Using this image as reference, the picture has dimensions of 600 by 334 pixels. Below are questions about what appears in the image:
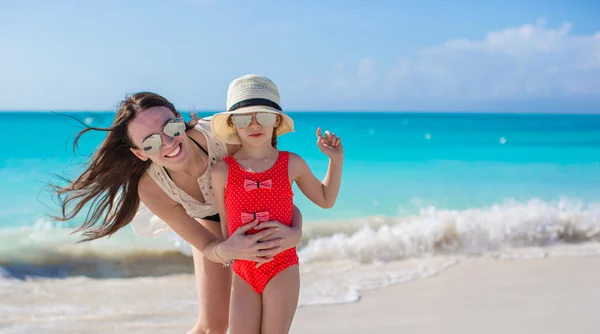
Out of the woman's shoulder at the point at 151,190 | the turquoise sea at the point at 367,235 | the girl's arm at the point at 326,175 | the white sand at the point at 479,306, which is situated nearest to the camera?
the girl's arm at the point at 326,175

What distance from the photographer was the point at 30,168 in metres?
16.7

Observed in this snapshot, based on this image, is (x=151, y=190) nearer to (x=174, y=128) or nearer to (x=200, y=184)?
(x=200, y=184)

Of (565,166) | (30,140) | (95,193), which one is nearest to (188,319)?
(95,193)

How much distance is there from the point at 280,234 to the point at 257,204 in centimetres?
20

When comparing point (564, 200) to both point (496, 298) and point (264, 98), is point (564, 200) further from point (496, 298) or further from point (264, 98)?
point (264, 98)

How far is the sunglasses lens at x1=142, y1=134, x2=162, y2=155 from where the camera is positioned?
9.85 ft

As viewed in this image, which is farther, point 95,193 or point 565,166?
point 565,166

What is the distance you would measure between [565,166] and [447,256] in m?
13.3

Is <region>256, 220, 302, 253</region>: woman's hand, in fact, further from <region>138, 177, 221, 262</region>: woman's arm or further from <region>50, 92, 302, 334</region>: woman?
<region>138, 177, 221, 262</region>: woman's arm

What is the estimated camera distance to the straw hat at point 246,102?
9.96 feet

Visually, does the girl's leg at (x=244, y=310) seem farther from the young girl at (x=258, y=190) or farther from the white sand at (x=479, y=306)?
the white sand at (x=479, y=306)

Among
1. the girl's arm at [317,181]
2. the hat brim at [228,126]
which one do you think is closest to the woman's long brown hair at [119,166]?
the hat brim at [228,126]

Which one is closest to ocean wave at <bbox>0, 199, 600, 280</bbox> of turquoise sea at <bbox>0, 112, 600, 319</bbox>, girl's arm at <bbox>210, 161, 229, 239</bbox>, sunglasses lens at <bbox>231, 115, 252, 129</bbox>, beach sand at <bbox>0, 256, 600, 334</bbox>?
turquoise sea at <bbox>0, 112, 600, 319</bbox>

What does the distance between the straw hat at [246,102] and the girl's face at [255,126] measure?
28mm
